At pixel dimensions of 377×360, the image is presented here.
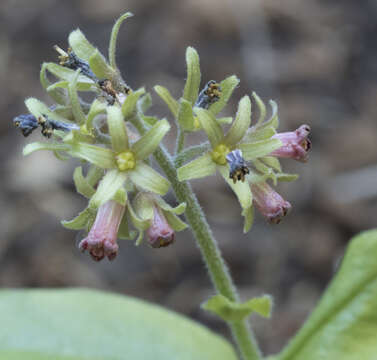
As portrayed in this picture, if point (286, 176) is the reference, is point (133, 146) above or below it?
above

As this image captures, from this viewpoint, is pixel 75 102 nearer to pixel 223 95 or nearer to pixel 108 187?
pixel 108 187

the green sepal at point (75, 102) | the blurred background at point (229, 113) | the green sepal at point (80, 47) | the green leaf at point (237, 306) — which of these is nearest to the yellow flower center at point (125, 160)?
the green sepal at point (75, 102)

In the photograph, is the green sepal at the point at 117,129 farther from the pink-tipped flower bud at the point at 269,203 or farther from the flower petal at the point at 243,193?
the pink-tipped flower bud at the point at 269,203

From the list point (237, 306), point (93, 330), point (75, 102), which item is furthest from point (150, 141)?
point (93, 330)

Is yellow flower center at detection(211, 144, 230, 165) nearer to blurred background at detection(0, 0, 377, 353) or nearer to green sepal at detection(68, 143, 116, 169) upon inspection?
green sepal at detection(68, 143, 116, 169)

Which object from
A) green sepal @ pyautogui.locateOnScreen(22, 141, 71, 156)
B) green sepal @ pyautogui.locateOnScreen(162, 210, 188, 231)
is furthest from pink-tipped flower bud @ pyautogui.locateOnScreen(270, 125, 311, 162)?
green sepal @ pyautogui.locateOnScreen(22, 141, 71, 156)

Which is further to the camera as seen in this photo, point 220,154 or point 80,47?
point 80,47

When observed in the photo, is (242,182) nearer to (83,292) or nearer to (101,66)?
(101,66)

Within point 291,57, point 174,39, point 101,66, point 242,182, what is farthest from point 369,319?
point 174,39
